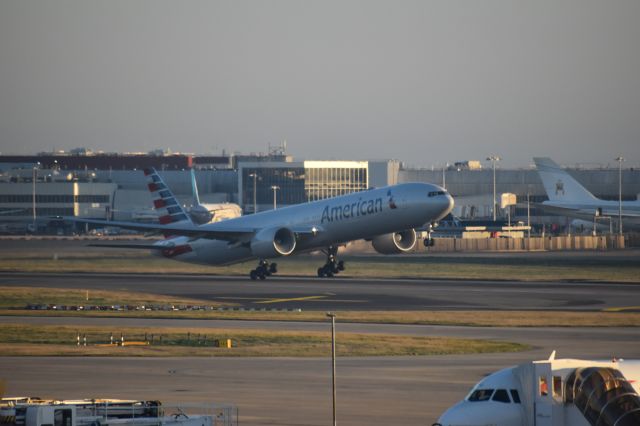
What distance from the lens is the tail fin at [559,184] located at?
154000mm

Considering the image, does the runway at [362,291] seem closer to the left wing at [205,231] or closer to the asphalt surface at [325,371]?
the asphalt surface at [325,371]

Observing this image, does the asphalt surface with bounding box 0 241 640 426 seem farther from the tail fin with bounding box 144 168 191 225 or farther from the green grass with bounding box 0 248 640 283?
the tail fin with bounding box 144 168 191 225

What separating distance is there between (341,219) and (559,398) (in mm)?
58120

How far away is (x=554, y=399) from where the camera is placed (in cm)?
2417

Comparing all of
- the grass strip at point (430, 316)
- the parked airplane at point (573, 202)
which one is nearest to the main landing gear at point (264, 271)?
the grass strip at point (430, 316)

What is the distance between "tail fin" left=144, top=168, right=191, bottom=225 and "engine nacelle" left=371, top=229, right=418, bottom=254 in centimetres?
1596

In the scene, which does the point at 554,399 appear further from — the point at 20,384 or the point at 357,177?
the point at 357,177

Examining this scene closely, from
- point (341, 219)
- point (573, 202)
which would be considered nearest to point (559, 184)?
point (573, 202)

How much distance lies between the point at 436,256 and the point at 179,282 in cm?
3263

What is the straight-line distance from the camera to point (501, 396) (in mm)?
25531

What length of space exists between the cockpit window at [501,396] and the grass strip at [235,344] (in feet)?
72.1

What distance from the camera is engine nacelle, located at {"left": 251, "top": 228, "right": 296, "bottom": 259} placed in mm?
83875

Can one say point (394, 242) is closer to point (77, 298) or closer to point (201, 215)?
point (77, 298)

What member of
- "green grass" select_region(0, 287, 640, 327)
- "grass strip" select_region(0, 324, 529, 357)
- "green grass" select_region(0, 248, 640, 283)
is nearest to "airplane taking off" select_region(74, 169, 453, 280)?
"green grass" select_region(0, 248, 640, 283)
